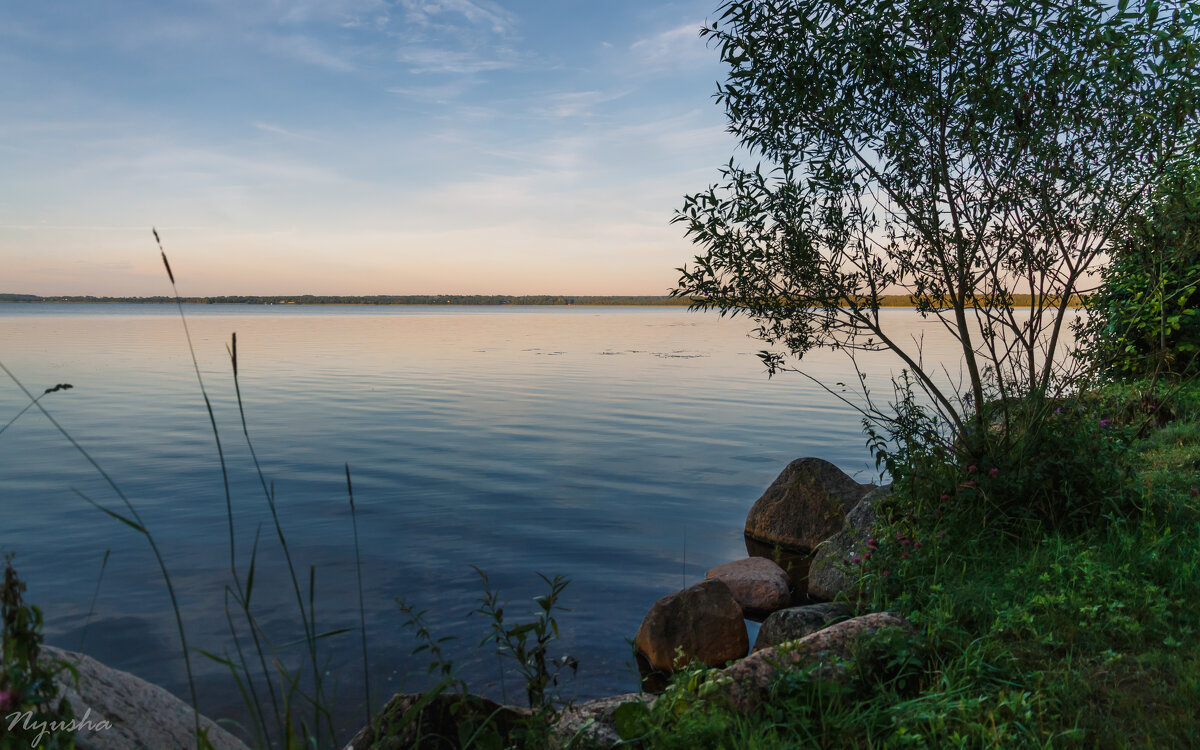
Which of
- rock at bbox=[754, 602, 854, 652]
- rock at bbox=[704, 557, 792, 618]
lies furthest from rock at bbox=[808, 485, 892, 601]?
rock at bbox=[754, 602, 854, 652]

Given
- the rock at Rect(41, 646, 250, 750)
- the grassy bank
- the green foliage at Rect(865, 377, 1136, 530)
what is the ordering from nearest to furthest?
the rock at Rect(41, 646, 250, 750) → the grassy bank → the green foliage at Rect(865, 377, 1136, 530)

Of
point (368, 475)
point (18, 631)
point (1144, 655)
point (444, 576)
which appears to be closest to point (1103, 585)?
point (1144, 655)

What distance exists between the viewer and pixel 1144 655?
4773 mm

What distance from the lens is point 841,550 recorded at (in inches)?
345

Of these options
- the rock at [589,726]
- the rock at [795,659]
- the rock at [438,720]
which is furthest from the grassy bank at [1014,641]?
the rock at [438,720]

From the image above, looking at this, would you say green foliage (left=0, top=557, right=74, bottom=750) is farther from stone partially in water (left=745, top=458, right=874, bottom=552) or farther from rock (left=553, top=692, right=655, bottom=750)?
stone partially in water (left=745, top=458, right=874, bottom=552)

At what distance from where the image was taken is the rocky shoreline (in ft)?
13.1

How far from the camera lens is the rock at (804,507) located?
36.7 feet

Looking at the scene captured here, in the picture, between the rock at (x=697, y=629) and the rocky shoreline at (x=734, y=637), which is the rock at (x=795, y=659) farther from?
the rock at (x=697, y=629)

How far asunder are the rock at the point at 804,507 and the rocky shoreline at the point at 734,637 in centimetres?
2

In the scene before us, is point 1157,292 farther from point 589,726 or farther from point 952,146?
point 589,726

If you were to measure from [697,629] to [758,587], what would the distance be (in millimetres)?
1699

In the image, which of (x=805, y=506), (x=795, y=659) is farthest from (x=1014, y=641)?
(x=805, y=506)

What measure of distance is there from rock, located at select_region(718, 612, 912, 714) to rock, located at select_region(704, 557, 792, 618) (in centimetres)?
338
